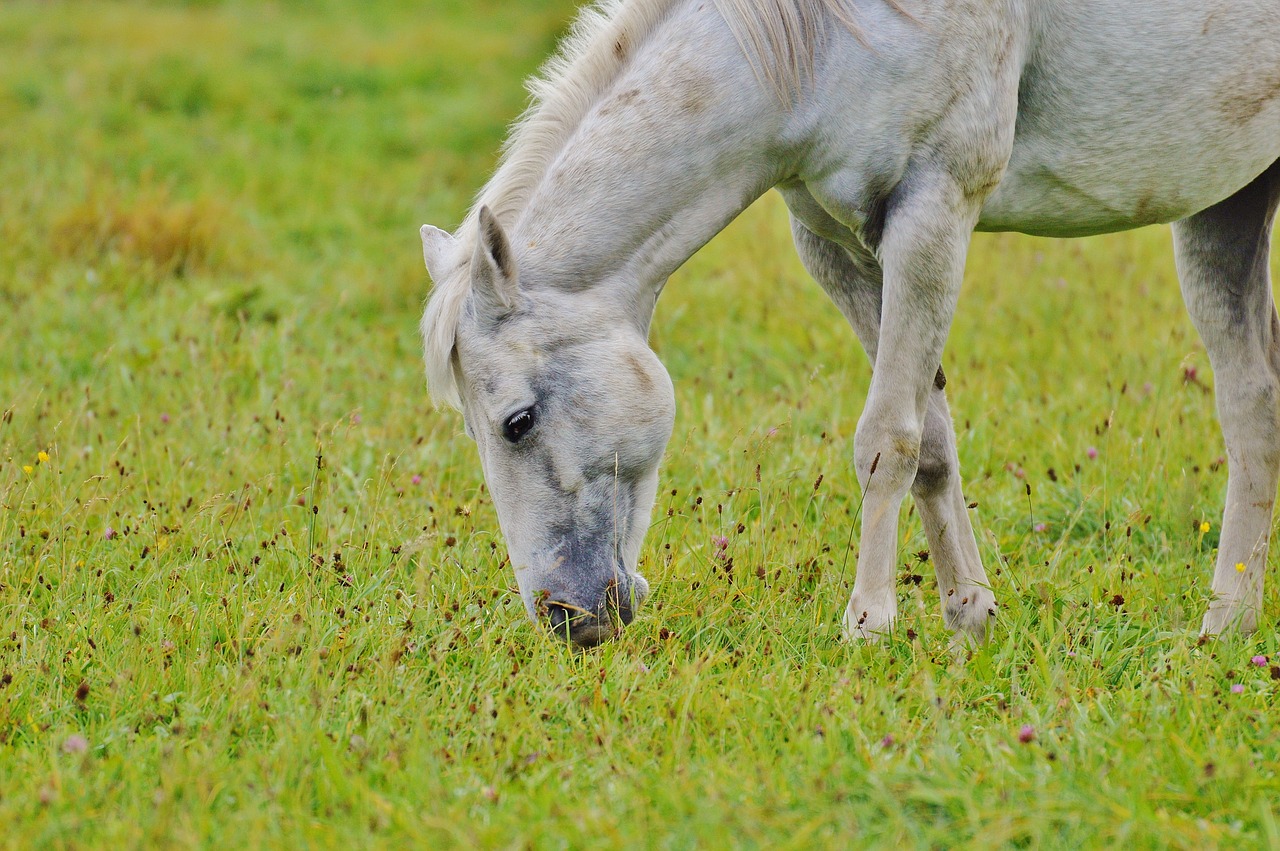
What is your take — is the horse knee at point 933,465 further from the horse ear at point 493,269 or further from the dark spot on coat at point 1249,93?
the horse ear at point 493,269

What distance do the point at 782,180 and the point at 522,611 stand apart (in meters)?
1.39

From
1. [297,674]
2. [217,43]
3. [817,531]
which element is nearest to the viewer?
[297,674]

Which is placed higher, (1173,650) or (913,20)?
(913,20)

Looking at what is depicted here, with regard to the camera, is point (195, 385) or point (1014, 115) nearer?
point (1014, 115)

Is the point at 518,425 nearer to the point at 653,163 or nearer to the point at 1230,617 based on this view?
the point at 653,163

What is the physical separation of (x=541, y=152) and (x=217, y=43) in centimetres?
1034

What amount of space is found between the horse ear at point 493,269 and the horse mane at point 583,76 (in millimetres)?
78

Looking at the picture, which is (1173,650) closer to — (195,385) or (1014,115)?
(1014,115)

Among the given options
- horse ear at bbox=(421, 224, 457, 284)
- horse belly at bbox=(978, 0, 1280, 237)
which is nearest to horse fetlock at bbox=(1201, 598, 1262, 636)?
horse belly at bbox=(978, 0, 1280, 237)

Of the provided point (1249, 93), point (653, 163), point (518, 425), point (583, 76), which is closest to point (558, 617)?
point (518, 425)

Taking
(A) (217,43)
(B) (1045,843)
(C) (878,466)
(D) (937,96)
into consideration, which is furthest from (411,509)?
(A) (217,43)

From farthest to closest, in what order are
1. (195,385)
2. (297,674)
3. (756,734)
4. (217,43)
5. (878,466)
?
(217,43)
(195,385)
(878,466)
(297,674)
(756,734)

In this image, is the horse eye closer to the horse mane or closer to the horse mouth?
the horse mane

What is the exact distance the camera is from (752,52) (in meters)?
2.97
